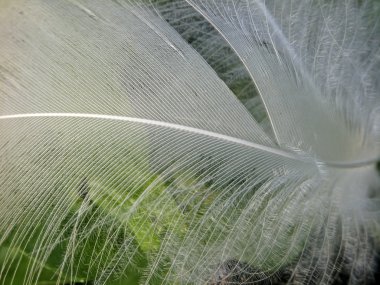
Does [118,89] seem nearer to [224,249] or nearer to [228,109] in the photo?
[228,109]

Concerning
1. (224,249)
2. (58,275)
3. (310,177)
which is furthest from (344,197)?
(58,275)

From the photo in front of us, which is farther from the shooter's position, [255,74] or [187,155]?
[255,74]

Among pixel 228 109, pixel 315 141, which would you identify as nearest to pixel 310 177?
pixel 315 141

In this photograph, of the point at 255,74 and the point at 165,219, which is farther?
the point at 255,74

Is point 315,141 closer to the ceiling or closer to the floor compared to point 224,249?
closer to the ceiling

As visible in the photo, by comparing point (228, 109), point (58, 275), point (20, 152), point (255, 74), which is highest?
point (255, 74)

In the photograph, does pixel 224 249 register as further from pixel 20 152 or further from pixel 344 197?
pixel 20 152
